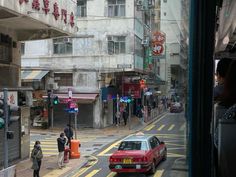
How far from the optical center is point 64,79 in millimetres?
34719

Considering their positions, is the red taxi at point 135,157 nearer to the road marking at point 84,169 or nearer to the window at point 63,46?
the road marking at point 84,169

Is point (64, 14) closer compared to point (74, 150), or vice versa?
point (64, 14)

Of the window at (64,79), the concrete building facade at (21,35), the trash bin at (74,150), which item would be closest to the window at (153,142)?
the concrete building facade at (21,35)

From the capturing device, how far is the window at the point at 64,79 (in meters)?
34.6

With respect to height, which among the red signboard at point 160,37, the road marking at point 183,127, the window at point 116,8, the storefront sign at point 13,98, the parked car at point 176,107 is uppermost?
the window at point 116,8

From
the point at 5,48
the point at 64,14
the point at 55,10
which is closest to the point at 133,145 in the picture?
the point at 55,10

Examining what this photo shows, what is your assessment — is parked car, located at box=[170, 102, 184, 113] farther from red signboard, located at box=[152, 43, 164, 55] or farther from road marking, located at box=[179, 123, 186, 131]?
red signboard, located at box=[152, 43, 164, 55]

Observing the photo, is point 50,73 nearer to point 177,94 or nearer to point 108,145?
point 108,145

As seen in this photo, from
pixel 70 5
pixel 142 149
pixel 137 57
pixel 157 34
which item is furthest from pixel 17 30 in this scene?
pixel 157 34

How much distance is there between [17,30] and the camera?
67.9 ft

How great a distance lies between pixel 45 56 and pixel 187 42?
33211 mm

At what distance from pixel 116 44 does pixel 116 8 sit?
2.68 m

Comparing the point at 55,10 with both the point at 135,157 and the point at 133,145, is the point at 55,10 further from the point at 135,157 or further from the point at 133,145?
the point at 135,157

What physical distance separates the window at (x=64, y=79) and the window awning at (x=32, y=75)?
111cm
